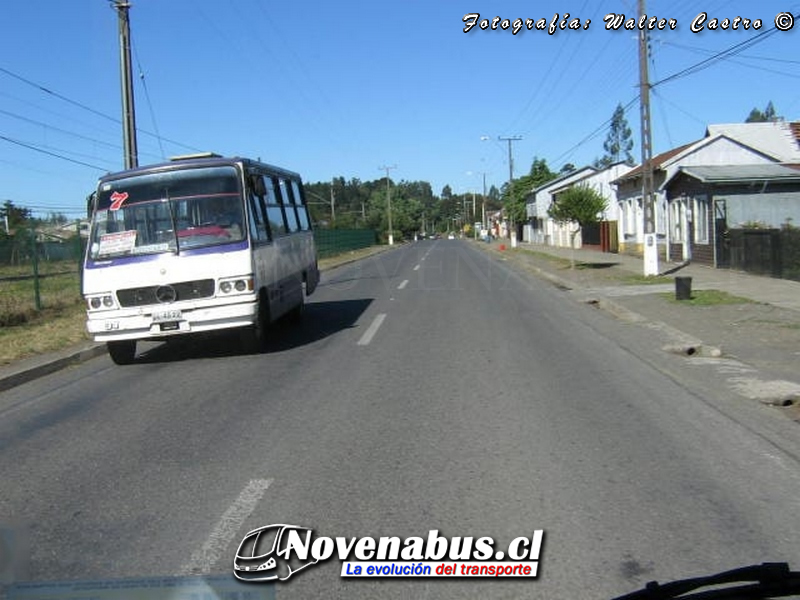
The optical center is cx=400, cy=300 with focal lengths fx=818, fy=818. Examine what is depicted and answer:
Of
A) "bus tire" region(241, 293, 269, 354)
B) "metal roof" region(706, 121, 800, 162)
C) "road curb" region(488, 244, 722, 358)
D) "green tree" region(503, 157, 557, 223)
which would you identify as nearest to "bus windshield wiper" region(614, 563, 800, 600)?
"road curb" region(488, 244, 722, 358)

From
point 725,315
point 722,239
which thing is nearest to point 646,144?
point 722,239

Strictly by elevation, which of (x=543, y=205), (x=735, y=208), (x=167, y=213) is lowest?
(x=735, y=208)

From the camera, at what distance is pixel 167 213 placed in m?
11.1

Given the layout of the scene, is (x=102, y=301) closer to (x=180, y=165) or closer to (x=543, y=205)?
(x=180, y=165)

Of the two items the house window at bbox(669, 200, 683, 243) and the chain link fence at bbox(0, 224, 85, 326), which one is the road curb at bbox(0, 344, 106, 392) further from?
the house window at bbox(669, 200, 683, 243)

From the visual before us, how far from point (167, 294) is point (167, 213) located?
120 centimetres

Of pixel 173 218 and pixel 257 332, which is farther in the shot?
pixel 257 332

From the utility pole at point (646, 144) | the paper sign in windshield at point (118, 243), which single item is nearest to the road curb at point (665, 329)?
the utility pole at point (646, 144)

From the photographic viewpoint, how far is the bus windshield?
429 inches

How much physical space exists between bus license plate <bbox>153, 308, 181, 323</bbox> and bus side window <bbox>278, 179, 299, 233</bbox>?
420 centimetres

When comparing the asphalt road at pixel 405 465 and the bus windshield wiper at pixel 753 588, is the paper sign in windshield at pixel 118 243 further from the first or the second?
the bus windshield wiper at pixel 753 588

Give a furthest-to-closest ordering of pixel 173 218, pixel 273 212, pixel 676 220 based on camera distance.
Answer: pixel 676 220 < pixel 273 212 < pixel 173 218

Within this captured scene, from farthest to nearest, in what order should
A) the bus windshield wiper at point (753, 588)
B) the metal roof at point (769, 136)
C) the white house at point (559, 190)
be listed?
the white house at point (559, 190) → the metal roof at point (769, 136) → the bus windshield wiper at point (753, 588)

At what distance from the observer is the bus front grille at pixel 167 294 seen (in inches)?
417
